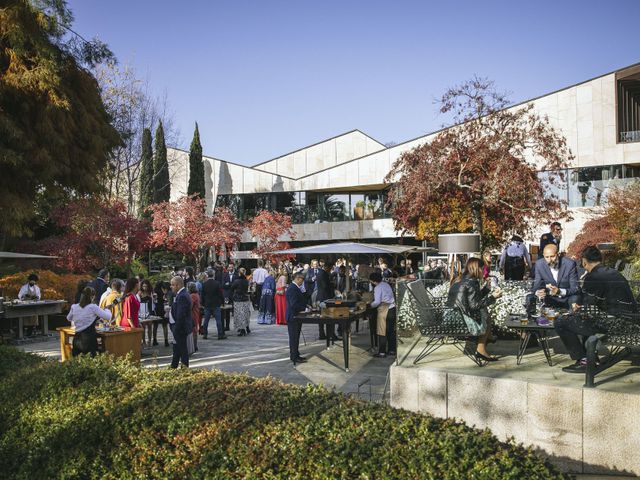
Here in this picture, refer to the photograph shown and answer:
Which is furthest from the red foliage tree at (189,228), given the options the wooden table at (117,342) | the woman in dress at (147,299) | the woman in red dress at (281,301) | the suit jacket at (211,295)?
the wooden table at (117,342)

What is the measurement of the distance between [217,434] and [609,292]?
13.6ft

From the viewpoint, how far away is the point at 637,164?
28.6 metres

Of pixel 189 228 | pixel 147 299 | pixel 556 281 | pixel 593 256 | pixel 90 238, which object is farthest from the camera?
pixel 189 228

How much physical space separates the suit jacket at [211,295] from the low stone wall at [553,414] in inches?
342

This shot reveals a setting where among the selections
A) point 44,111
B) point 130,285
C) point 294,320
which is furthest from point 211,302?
point 44,111

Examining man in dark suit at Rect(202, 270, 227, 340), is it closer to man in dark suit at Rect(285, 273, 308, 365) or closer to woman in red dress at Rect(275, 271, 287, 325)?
woman in red dress at Rect(275, 271, 287, 325)

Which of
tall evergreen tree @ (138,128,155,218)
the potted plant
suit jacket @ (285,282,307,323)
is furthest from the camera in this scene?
the potted plant

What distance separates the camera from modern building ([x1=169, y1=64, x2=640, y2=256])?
28.7m

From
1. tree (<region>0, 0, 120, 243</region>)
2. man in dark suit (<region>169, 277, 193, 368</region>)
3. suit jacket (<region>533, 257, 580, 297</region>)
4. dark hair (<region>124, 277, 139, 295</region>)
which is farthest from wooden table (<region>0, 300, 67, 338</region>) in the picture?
suit jacket (<region>533, 257, 580, 297</region>)

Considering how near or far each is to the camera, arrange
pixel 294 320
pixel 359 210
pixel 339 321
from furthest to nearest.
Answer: pixel 359 210 < pixel 294 320 < pixel 339 321

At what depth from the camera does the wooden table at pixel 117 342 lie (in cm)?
943

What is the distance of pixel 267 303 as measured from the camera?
18062 millimetres

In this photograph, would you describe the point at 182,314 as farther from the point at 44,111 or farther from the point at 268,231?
the point at 268,231

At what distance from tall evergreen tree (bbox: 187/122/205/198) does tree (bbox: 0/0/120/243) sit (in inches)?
1221
